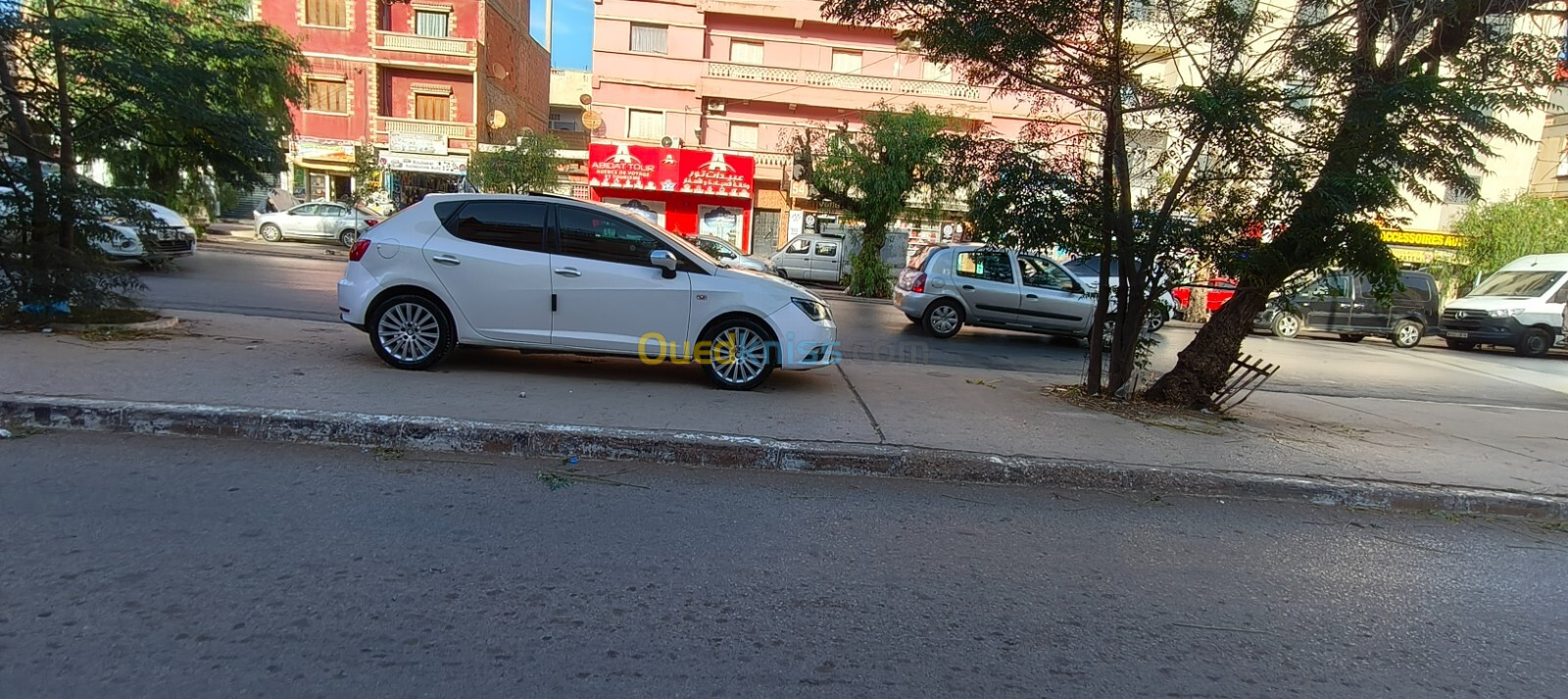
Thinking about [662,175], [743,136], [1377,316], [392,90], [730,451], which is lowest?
[730,451]

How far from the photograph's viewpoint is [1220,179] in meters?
6.81

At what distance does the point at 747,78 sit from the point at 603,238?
24662 mm

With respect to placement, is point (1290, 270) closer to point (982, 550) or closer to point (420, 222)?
point (982, 550)

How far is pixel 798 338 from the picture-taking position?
7.10m

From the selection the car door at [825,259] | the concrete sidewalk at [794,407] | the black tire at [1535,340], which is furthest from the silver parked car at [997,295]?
the black tire at [1535,340]

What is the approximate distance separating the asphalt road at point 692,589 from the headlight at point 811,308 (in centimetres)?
245

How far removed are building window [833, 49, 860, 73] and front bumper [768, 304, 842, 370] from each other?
26.0 m

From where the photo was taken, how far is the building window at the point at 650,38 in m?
30.3

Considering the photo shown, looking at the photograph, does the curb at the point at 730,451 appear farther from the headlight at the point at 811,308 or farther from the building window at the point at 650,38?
the building window at the point at 650,38

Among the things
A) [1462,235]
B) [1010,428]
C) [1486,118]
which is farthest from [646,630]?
[1462,235]

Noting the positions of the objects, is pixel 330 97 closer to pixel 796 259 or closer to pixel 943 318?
pixel 796 259

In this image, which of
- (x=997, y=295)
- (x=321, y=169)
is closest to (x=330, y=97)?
(x=321, y=169)

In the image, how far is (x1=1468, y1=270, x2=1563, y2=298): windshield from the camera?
56.9ft

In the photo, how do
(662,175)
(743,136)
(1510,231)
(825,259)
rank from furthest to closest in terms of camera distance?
(743,136) < (662,175) < (825,259) < (1510,231)
